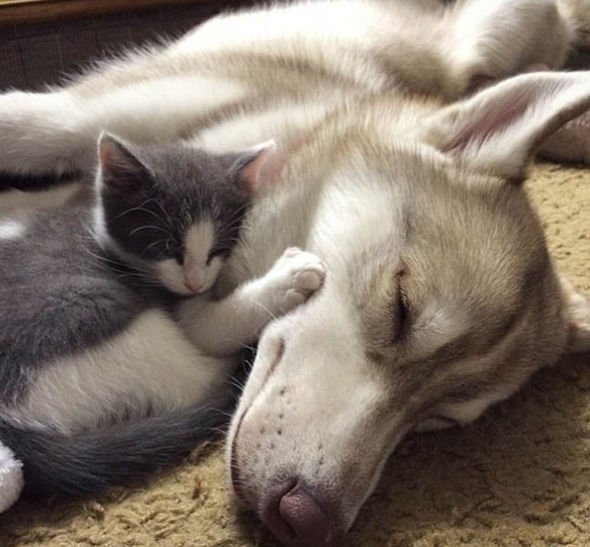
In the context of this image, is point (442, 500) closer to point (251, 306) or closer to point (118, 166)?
point (251, 306)

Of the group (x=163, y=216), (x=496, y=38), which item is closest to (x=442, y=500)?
(x=163, y=216)

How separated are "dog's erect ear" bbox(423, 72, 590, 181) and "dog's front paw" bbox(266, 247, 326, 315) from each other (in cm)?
39

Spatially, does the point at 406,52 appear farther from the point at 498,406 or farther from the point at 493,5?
the point at 498,406

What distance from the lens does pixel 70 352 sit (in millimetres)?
1424

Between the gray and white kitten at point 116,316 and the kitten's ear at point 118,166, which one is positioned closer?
the gray and white kitten at point 116,316

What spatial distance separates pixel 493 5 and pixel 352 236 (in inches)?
54.2

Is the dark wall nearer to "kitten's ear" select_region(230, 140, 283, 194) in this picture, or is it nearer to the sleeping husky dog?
the sleeping husky dog

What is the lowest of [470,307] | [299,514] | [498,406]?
[498,406]

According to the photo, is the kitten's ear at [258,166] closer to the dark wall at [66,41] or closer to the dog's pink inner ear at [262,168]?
the dog's pink inner ear at [262,168]

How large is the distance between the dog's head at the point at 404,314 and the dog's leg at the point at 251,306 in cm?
3

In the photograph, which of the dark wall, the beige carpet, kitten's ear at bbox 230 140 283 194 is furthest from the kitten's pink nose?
the dark wall

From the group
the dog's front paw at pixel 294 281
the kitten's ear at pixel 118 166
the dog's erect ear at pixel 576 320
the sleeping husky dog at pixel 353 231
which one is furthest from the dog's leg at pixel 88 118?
the dog's erect ear at pixel 576 320

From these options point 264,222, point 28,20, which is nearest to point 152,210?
point 264,222

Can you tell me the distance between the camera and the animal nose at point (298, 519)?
1228 mm
